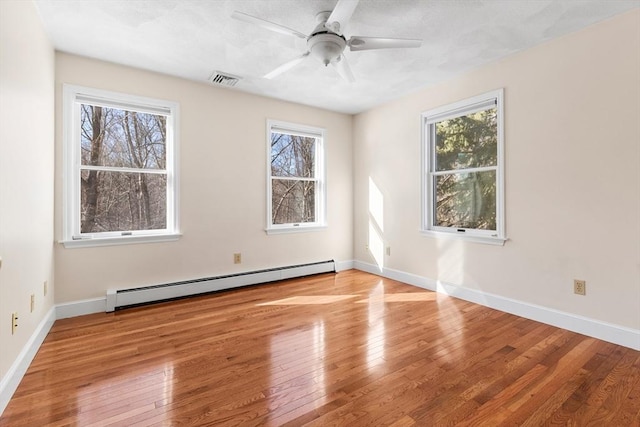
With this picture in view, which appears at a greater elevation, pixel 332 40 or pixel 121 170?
pixel 332 40

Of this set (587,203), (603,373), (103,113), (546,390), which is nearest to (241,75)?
(103,113)

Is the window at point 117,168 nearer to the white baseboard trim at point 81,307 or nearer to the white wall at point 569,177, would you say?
the white baseboard trim at point 81,307

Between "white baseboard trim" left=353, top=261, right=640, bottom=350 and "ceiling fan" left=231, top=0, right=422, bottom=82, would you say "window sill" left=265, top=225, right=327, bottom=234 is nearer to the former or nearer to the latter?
"white baseboard trim" left=353, top=261, right=640, bottom=350

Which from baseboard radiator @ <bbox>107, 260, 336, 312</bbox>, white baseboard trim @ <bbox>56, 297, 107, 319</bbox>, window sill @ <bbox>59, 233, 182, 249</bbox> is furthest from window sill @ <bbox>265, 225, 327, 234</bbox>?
white baseboard trim @ <bbox>56, 297, 107, 319</bbox>

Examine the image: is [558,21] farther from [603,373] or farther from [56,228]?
[56,228]

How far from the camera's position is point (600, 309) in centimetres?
252

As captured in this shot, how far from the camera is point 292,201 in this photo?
15.0 ft

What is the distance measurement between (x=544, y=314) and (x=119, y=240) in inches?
166

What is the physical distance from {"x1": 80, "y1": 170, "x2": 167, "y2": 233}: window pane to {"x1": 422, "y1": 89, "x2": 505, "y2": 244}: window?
127 inches

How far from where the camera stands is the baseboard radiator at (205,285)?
3205 millimetres

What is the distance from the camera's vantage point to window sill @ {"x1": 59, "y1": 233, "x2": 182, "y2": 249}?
3.02 metres

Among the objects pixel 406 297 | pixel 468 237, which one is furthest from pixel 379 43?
pixel 406 297

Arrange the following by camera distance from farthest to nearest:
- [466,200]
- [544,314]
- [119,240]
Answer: [466,200], [119,240], [544,314]

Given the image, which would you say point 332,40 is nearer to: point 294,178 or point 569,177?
point 569,177
